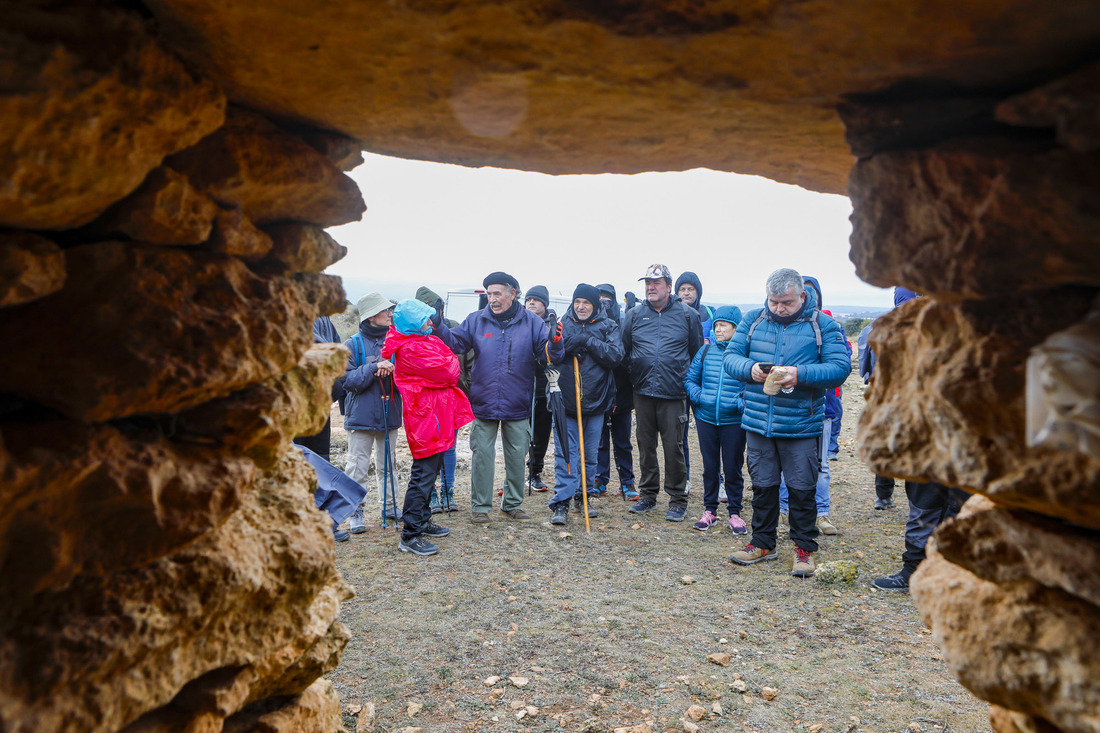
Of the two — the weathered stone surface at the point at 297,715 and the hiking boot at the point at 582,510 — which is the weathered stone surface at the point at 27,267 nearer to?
the weathered stone surface at the point at 297,715

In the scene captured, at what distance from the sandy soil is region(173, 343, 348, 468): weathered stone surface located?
2.11 m

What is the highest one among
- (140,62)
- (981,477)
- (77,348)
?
(140,62)

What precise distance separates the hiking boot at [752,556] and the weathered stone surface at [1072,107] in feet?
16.5

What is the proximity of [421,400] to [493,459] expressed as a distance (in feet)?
3.97

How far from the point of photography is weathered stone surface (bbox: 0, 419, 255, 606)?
5.05ft

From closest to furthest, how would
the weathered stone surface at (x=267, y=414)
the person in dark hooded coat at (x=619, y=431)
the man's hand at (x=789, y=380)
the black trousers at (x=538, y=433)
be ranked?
the weathered stone surface at (x=267, y=414) → the man's hand at (x=789, y=380) → the person in dark hooded coat at (x=619, y=431) → the black trousers at (x=538, y=433)

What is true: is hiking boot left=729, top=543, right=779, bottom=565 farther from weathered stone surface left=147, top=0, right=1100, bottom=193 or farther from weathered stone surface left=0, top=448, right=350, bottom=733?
weathered stone surface left=147, top=0, right=1100, bottom=193

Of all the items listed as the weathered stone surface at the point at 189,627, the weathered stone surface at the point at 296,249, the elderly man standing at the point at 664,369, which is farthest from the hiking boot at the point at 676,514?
the weathered stone surface at the point at 296,249

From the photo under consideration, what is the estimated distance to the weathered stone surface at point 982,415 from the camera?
1593 millimetres

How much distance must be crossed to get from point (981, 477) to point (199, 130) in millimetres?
2260

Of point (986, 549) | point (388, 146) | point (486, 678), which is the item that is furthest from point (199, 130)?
point (486, 678)

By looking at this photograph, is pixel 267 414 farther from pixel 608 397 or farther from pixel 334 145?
pixel 608 397

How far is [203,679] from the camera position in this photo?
2131 mm

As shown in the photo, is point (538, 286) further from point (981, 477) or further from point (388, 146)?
point (981, 477)
